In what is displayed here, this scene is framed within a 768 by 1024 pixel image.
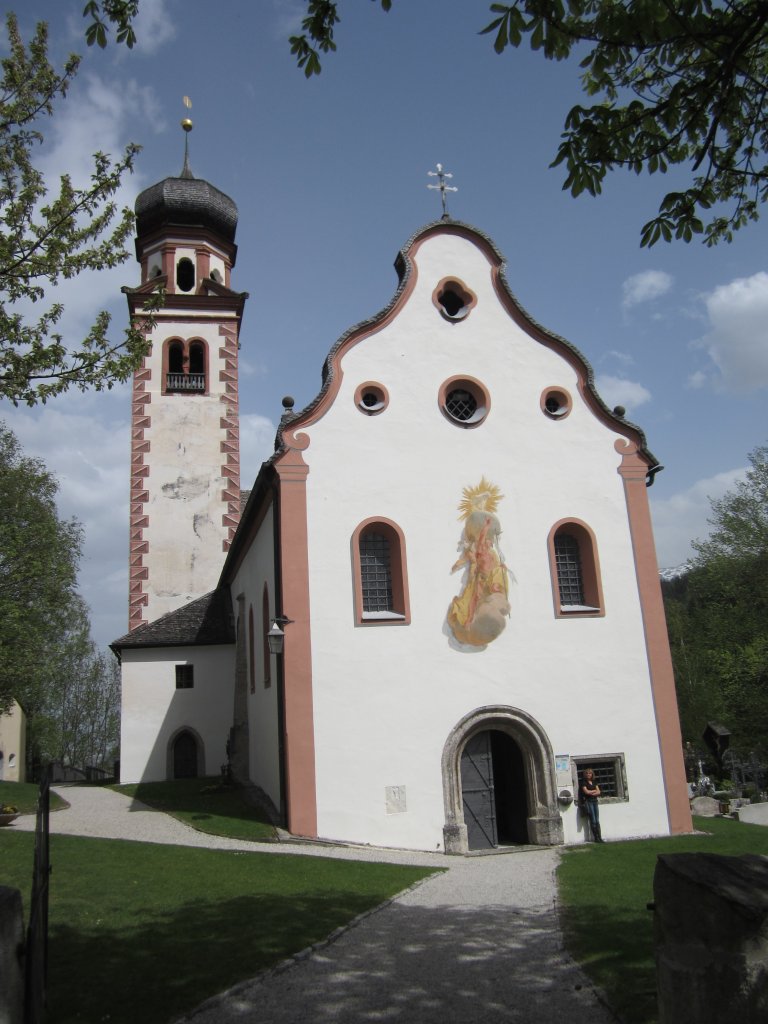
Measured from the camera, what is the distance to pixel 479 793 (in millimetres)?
16766

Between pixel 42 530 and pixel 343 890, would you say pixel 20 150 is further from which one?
pixel 42 530

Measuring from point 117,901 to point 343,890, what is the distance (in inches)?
113

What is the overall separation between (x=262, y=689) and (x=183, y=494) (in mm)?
12763

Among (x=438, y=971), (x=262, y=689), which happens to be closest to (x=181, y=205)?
(x=262, y=689)

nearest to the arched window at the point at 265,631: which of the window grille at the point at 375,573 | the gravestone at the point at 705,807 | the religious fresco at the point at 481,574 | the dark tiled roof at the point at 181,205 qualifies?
the window grille at the point at 375,573

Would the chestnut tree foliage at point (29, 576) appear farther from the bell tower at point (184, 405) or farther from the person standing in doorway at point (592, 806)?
the person standing in doorway at point (592, 806)

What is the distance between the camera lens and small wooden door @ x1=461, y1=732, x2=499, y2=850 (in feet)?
54.4

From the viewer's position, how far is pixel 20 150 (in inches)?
428

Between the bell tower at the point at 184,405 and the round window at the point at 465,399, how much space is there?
1496 cm

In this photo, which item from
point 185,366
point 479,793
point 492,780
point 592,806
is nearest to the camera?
point 592,806

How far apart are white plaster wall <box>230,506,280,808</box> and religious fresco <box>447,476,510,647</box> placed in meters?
3.87

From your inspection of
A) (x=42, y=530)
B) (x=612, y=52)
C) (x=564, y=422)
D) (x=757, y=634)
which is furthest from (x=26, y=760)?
(x=612, y=52)

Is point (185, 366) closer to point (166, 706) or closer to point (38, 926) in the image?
point (166, 706)

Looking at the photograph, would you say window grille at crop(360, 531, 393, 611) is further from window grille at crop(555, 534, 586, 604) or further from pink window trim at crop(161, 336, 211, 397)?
pink window trim at crop(161, 336, 211, 397)
